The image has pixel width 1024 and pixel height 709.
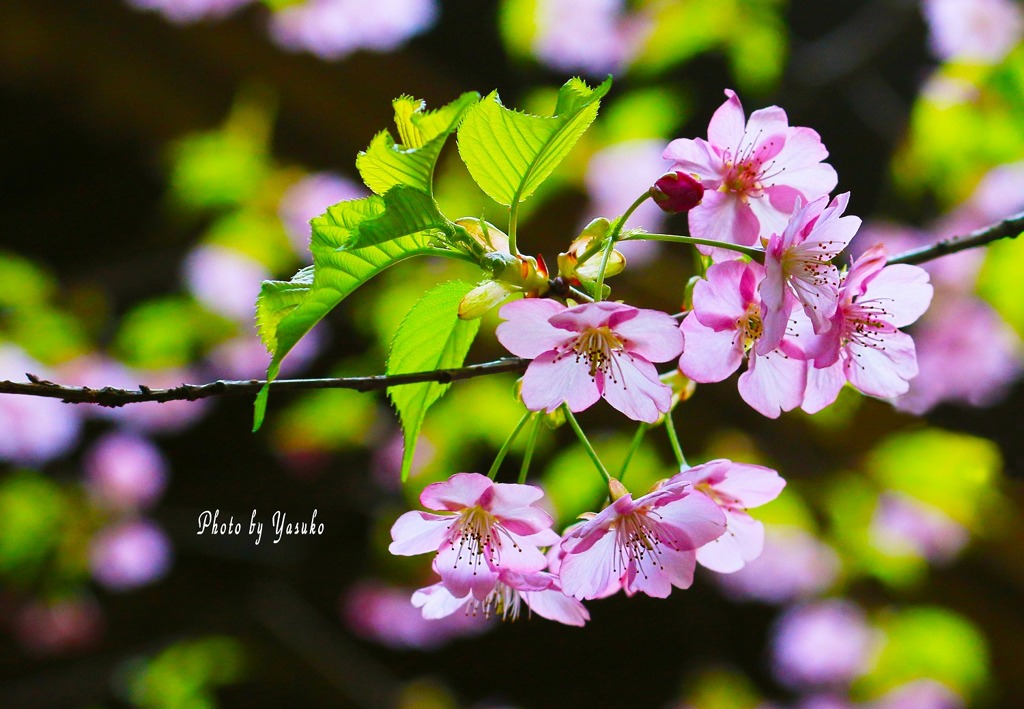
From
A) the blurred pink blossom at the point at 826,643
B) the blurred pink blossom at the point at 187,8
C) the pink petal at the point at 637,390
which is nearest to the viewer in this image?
the pink petal at the point at 637,390

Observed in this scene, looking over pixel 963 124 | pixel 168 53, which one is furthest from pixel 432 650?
pixel 963 124

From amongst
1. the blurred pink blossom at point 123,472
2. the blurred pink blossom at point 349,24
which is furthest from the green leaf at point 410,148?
the blurred pink blossom at point 123,472

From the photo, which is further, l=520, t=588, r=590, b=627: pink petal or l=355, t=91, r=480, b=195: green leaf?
l=520, t=588, r=590, b=627: pink petal

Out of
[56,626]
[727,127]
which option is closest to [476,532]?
[727,127]

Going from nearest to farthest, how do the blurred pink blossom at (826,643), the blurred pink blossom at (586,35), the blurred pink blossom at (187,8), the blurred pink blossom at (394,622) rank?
the blurred pink blossom at (187,8), the blurred pink blossom at (586,35), the blurred pink blossom at (826,643), the blurred pink blossom at (394,622)

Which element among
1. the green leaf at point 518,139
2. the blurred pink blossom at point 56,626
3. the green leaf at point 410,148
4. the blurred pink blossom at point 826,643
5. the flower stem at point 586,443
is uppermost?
the blurred pink blossom at point 56,626

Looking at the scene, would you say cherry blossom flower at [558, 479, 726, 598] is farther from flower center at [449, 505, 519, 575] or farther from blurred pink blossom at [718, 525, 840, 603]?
blurred pink blossom at [718, 525, 840, 603]

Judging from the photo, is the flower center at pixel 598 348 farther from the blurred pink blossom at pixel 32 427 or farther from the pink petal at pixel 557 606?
the blurred pink blossom at pixel 32 427

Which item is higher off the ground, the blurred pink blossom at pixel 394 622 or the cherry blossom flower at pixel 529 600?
the blurred pink blossom at pixel 394 622

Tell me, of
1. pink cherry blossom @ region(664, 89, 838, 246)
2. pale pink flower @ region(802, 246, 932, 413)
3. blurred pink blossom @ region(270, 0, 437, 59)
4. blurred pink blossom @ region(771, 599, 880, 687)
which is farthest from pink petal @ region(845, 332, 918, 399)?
blurred pink blossom @ region(771, 599, 880, 687)
